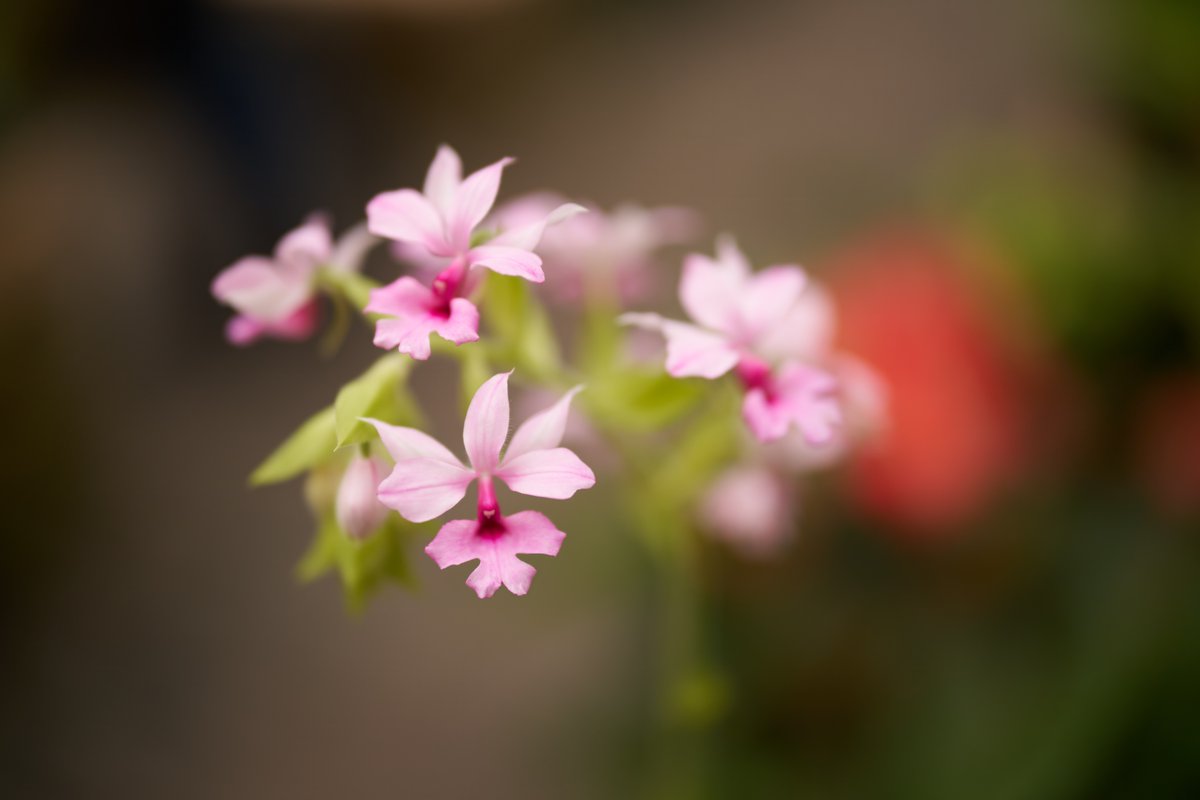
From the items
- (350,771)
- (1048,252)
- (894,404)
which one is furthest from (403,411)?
(350,771)

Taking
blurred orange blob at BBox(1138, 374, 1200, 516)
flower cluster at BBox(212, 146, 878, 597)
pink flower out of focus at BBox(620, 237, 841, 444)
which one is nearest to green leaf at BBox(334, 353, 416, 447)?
flower cluster at BBox(212, 146, 878, 597)

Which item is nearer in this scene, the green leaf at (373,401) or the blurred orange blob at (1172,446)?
the green leaf at (373,401)

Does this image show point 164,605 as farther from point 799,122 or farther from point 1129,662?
point 799,122

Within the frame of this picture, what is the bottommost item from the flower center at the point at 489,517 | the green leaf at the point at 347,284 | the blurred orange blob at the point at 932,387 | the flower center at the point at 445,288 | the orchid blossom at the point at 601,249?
the flower center at the point at 489,517

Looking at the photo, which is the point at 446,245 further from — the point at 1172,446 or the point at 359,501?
the point at 1172,446

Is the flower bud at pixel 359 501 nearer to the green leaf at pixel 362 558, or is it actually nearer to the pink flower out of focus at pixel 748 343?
the green leaf at pixel 362 558

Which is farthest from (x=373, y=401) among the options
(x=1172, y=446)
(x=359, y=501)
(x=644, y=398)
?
(x=1172, y=446)

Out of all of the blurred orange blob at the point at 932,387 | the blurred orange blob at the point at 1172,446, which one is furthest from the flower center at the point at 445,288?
the blurred orange blob at the point at 1172,446
